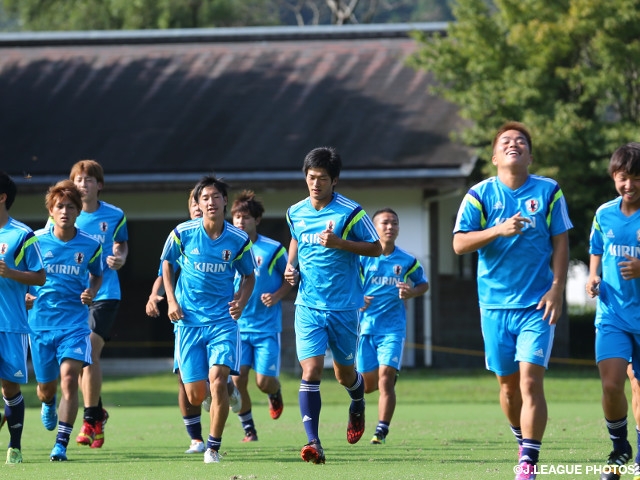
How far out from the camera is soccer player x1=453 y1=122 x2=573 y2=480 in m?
7.59

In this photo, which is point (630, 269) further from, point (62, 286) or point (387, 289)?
point (62, 286)

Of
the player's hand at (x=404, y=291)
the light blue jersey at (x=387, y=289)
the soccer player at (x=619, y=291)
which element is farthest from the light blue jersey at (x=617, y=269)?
the light blue jersey at (x=387, y=289)

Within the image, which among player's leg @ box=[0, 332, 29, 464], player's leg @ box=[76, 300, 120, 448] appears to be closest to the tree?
player's leg @ box=[76, 300, 120, 448]

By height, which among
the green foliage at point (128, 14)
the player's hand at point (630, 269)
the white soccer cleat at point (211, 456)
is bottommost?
the white soccer cleat at point (211, 456)

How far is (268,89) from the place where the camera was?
2591 centimetres

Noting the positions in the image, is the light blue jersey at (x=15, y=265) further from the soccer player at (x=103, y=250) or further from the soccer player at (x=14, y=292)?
the soccer player at (x=103, y=250)

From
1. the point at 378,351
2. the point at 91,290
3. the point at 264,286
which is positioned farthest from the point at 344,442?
the point at 91,290

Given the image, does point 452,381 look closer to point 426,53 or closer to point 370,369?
point 426,53

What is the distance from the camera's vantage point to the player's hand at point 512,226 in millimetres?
7438

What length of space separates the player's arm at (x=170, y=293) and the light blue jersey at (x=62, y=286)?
3.07ft

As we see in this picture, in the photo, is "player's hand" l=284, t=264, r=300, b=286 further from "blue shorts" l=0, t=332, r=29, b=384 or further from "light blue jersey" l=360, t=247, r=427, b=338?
"blue shorts" l=0, t=332, r=29, b=384

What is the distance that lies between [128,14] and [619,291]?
32.3 meters

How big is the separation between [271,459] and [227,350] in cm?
97

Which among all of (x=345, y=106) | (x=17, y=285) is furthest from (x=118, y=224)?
(x=345, y=106)
